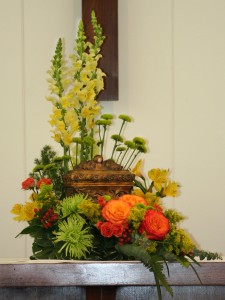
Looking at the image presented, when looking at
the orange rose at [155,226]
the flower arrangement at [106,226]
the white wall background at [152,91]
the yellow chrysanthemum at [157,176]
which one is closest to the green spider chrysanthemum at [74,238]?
the flower arrangement at [106,226]

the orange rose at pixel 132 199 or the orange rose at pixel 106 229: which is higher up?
the orange rose at pixel 132 199

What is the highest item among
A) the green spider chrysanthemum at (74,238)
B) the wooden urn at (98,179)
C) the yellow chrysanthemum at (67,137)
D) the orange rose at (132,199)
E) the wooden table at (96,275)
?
the yellow chrysanthemum at (67,137)

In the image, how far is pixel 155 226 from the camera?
1.12 m

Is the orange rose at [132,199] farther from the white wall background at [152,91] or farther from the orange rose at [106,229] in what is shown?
the white wall background at [152,91]

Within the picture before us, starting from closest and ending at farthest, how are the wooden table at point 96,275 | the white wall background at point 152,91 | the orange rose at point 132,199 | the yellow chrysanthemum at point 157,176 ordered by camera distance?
1. the wooden table at point 96,275
2. the orange rose at point 132,199
3. the yellow chrysanthemum at point 157,176
4. the white wall background at point 152,91

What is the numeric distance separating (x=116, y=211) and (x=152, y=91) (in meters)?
1.29

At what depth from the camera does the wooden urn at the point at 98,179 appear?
1.26 metres

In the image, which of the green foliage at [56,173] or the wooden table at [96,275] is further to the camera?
the green foliage at [56,173]

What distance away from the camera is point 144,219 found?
114 centimetres

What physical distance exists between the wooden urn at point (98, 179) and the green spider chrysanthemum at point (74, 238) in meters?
0.10

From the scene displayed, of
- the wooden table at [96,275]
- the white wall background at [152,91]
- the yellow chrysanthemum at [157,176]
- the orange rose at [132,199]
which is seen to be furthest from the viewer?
the white wall background at [152,91]

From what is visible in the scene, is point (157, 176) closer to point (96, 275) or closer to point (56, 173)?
point (56, 173)

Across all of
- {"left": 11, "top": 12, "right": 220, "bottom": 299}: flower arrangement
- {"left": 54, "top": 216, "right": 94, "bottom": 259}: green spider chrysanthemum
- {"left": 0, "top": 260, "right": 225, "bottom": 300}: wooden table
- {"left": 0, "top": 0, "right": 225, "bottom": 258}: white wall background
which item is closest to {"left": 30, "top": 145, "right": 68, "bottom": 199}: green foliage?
{"left": 11, "top": 12, "right": 220, "bottom": 299}: flower arrangement

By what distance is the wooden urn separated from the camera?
126 centimetres
